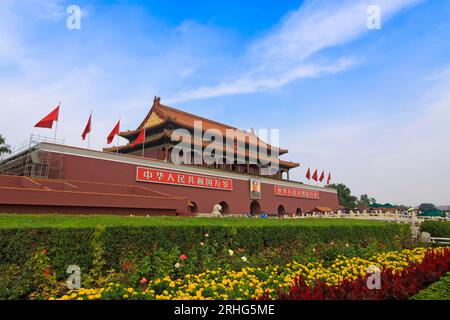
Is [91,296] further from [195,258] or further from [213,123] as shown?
[213,123]

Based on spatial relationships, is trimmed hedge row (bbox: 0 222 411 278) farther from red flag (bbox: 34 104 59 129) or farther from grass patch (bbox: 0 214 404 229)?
red flag (bbox: 34 104 59 129)

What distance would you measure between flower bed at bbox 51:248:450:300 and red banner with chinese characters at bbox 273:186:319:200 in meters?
23.2

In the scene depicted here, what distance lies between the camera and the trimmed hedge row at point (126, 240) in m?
4.68

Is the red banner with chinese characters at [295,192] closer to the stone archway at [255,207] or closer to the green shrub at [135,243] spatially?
the stone archway at [255,207]

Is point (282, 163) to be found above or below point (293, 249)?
above

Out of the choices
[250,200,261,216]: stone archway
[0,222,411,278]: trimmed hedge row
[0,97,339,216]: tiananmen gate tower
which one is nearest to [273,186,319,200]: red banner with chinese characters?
[0,97,339,216]: tiananmen gate tower

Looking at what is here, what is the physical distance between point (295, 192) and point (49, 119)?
23.3 m

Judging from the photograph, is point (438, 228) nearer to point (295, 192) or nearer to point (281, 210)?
point (281, 210)

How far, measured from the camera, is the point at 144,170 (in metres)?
18.2

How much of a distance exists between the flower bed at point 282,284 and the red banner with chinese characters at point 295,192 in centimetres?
2317

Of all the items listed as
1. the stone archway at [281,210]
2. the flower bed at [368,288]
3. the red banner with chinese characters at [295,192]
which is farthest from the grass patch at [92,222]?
the stone archway at [281,210]

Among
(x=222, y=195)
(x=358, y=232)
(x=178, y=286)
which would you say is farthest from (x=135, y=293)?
(x=222, y=195)
